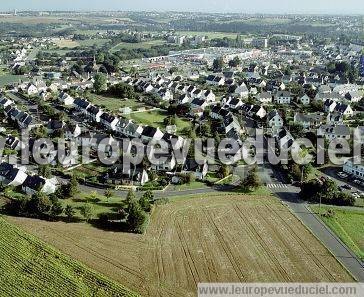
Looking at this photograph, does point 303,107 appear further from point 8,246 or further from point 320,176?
point 8,246

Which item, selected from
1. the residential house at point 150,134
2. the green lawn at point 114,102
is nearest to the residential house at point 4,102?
the green lawn at point 114,102

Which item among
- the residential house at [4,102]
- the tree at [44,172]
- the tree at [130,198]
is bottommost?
the tree at [130,198]

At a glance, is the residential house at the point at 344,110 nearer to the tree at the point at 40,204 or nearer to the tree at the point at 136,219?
the tree at the point at 136,219

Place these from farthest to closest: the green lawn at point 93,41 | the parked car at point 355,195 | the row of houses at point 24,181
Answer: the green lawn at point 93,41, the parked car at point 355,195, the row of houses at point 24,181

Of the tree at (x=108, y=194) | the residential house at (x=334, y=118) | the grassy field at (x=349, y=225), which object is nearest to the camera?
the grassy field at (x=349, y=225)

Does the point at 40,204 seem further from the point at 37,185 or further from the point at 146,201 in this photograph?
the point at 146,201

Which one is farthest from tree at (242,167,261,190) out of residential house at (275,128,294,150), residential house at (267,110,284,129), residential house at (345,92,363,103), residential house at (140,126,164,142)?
residential house at (345,92,363,103)

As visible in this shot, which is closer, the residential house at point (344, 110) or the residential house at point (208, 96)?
the residential house at point (344, 110)
